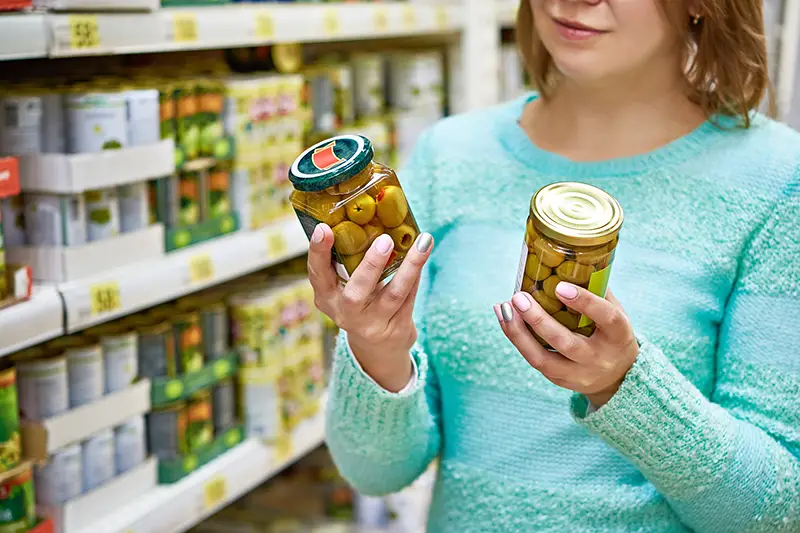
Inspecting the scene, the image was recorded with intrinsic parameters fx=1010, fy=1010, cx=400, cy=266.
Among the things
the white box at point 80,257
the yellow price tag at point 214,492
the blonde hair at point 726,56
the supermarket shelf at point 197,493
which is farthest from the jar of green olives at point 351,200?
the yellow price tag at point 214,492

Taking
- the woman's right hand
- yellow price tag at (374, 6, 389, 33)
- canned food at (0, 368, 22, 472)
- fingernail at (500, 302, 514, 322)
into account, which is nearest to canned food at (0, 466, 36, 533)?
canned food at (0, 368, 22, 472)

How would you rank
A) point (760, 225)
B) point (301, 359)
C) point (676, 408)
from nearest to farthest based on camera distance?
point (676, 408), point (760, 225), point (301, 359)

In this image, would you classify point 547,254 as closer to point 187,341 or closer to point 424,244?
point 424,244

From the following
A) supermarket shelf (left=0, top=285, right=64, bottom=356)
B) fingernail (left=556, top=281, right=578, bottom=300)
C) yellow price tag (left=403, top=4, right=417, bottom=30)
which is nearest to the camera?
fingernail (left=556, top=281, right=578, bottom=300)

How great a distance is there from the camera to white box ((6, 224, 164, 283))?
156 centimetres

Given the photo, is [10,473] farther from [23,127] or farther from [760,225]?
[760,225]

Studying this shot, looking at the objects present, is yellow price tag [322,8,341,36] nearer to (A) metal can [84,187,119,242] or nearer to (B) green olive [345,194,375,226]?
(A) metal can [84,187,119,242]

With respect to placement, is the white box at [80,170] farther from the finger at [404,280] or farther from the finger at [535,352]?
the finger at [535,352]

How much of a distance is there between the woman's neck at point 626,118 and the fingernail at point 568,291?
1.31ft

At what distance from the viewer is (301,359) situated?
7.22 feet

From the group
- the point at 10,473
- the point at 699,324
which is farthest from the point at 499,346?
the point at 10,473

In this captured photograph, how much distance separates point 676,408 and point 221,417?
1.19 meters

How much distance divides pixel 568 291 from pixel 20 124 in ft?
3.15

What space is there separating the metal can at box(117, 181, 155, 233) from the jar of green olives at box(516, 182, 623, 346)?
0.92 m
